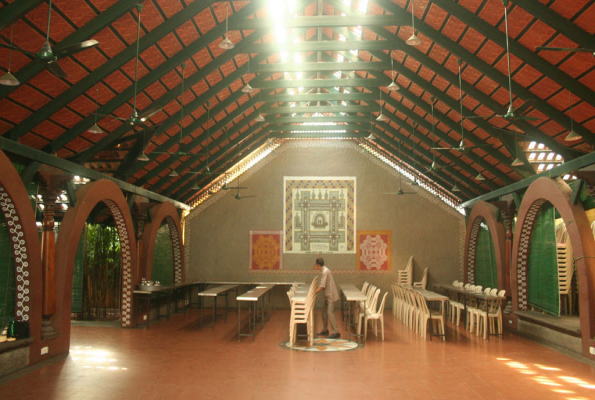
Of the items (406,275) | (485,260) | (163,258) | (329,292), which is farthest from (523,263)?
(163,258)

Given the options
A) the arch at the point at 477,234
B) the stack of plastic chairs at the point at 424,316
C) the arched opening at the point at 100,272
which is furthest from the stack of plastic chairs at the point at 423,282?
the arched opening at the point at 100,272

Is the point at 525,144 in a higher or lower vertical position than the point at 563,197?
higher

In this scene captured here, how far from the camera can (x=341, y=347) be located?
29.1 feet

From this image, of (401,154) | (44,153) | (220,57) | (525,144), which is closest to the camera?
(44,153)

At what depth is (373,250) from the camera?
1600 cm

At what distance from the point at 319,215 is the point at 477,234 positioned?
16.6 feet

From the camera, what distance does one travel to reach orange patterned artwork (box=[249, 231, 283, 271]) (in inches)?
632

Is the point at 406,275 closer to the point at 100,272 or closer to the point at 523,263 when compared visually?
the point at 523,263

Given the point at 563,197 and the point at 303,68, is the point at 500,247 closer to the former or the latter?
the point at 563,197

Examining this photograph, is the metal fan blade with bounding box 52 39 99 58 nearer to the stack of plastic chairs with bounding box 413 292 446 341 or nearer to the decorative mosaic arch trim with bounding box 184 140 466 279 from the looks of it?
the stack of plastic chairs with bounding box 413 292 446 341

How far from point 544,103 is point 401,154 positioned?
7.16m

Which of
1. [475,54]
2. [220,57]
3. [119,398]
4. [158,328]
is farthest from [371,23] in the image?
[158,328]

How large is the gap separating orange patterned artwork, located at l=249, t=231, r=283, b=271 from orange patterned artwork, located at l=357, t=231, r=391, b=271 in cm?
267

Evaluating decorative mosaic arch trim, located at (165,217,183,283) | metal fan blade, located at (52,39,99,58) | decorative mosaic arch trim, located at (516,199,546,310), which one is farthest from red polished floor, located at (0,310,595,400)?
decorative mosaic arch trim, located at (165,217,183,283)
